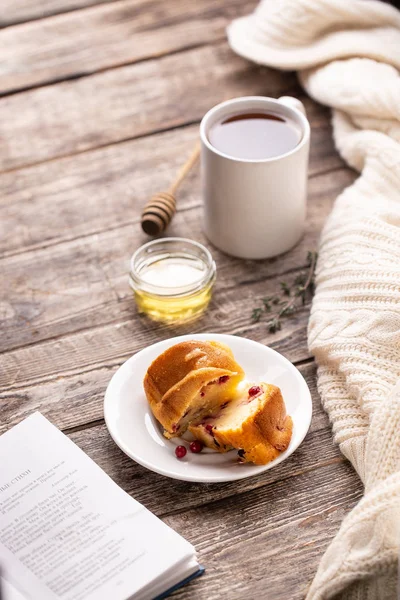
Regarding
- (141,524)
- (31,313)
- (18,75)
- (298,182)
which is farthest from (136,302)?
(18,75)

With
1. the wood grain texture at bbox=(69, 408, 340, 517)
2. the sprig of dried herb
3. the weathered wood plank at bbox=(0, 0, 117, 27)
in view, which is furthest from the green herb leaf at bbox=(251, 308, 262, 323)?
the weathered wood plank at bbox=(0, 0, 117, 27)

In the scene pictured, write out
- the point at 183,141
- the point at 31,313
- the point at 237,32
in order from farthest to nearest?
the point at 237,32 < the point at 183,141 < the point at 31,313

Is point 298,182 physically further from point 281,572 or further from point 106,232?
point 281,572

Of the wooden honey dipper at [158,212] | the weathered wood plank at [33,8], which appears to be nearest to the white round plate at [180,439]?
the wooden honey dipper at [158,212]

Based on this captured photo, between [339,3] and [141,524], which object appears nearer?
[141,524]

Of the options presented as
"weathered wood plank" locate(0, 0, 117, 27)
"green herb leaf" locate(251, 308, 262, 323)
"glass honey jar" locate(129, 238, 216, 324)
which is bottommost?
"green herb leaf" locate(251, 308, 262, 323)

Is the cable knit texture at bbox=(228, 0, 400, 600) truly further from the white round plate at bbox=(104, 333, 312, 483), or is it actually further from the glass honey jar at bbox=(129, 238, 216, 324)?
the glass honey jar at bbox=(129, 238, 216, 324)

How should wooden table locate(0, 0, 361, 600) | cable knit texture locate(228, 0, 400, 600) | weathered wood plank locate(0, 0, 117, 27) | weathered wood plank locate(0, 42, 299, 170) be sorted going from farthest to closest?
weathered wood plank locate(0, 0, 117, 27), weathered wood plank locate(0, 42, 299, 170), wooden table locate(0, 0, 361, 600), cable knit texture locate(228, 0, 400, 600)
